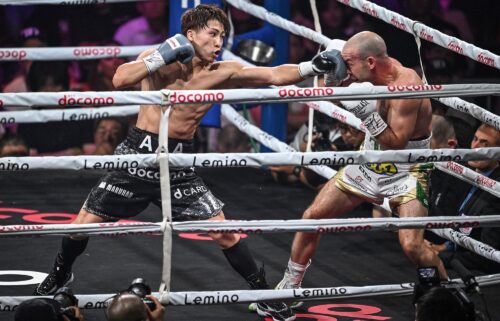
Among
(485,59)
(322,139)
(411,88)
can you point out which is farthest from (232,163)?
(322,139)

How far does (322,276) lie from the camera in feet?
15.3

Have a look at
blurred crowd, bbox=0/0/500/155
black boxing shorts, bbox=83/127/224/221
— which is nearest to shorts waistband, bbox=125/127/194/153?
black boxing shorts, bbox=83/127/224/221

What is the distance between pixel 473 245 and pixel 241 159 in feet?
4.08

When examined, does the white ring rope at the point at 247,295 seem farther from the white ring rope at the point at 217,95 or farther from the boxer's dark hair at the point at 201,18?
the boxer's dark hair at the point at 201,18

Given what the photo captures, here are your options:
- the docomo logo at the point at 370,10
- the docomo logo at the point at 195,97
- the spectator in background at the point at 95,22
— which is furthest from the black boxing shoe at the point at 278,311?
the spectator in background at the point at 95,22

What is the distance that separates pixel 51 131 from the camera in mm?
6941

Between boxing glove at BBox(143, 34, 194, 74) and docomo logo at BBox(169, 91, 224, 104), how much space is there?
271 mm

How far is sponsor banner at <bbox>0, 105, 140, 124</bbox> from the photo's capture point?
217 inches

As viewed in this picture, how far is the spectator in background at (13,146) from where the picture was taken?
20.8 feet

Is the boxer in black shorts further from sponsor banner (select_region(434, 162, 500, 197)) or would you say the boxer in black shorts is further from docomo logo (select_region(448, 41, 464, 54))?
sponsor banner (select_region(434, 162, 500, 197))

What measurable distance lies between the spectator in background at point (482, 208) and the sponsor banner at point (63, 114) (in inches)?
83.4

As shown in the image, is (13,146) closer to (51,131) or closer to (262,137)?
(51,131)


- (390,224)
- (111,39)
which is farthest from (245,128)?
(390,224)

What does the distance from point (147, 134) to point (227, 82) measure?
0.39 meters
